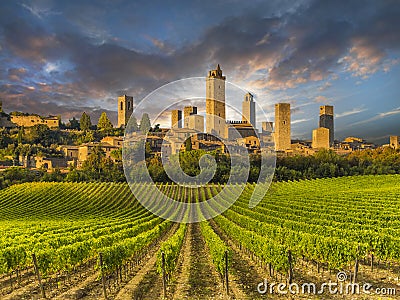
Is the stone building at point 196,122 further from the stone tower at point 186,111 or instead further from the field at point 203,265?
the field at point 203,265

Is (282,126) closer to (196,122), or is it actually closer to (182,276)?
(196,122)

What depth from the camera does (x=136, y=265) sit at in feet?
44.9

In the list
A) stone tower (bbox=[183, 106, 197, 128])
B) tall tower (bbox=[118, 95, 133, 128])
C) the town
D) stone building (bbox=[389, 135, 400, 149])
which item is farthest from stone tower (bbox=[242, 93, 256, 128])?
tall tower (bbox=[118, 95, 133, 128])

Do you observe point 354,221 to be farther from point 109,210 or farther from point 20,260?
point 109,210

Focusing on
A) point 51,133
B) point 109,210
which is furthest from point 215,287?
point 51,133

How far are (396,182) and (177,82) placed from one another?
3893 cm

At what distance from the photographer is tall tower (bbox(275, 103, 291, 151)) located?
275 ft

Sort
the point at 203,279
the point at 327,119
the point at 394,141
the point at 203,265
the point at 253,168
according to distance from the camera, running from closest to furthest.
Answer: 1. the point at 203,279
2. the point at 203,265
3. the point at 253,168
4. the point at 394,141
5. the point at 327,119

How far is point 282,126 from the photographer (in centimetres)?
8544

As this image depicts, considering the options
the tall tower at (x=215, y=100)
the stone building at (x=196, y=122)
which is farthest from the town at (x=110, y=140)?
the stone building at (x=196, y=122)

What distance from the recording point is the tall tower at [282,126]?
83.7 metres

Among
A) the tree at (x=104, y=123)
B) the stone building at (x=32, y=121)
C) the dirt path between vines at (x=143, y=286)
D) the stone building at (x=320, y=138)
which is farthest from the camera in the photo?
the tree at (x=104, y=123)

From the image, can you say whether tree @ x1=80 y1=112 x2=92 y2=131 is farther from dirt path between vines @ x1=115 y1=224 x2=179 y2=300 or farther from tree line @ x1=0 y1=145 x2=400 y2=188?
dirt path between vines @ x1=115 y1=224 x2=179 y2=300

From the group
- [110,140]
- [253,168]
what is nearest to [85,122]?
[110,140]
